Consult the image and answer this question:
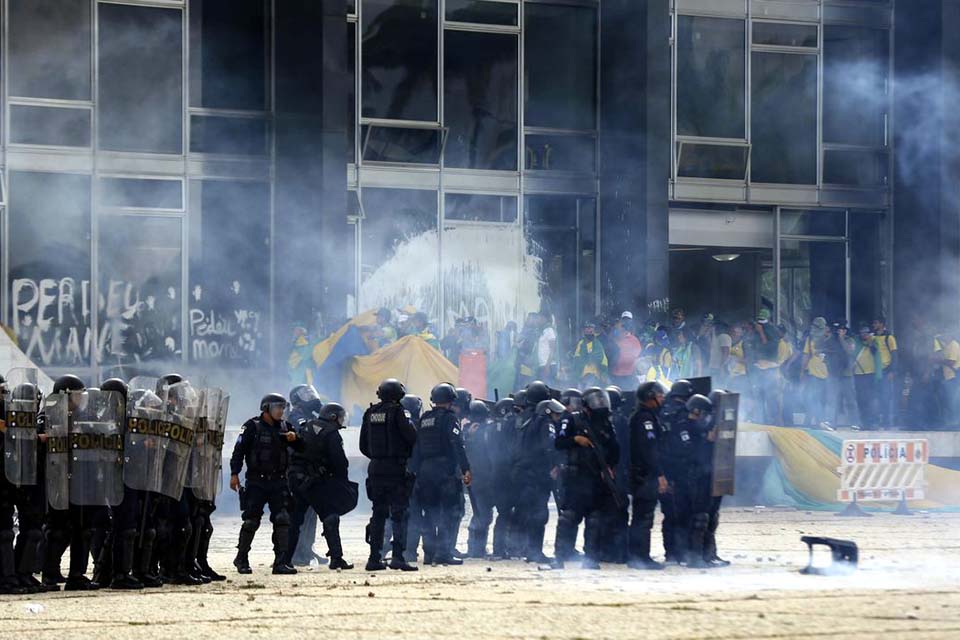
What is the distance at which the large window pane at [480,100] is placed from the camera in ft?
92.9

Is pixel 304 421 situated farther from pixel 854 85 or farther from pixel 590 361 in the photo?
pixel 854 85

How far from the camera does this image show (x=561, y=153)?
1137 inches

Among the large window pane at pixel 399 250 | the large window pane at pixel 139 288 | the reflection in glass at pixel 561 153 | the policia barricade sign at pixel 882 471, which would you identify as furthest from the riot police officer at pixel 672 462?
the reflection in glass at pixel 561 153

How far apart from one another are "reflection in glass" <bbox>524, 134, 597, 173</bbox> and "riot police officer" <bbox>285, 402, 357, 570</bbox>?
13737 millimetres

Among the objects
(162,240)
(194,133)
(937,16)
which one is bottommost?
(162,240)

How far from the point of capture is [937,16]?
30266 mm

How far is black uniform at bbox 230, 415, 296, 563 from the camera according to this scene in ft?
49.2

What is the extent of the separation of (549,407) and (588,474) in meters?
1.01

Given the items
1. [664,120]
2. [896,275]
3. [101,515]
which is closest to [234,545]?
[101,515]

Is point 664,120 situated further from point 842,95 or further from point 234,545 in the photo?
point 234,545

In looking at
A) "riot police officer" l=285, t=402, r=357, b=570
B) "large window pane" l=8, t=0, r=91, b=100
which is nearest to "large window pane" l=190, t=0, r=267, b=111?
"large window pane" l=8, t=0, r=91, b=100

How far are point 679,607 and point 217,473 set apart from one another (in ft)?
15.3

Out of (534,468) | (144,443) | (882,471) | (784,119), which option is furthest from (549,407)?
(784,119)

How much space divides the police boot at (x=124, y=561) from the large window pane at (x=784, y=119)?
726 inches
